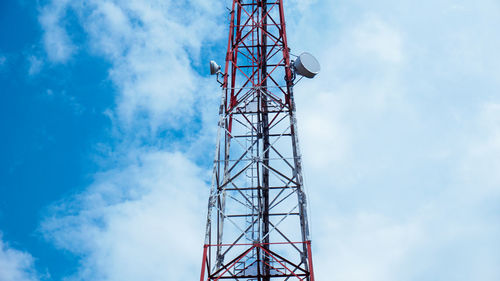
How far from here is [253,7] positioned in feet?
64.1

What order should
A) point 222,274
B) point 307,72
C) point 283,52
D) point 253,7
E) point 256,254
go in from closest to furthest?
point 222,274 → point 256,254 → point 307,72 → point 283,52 → point 253,7

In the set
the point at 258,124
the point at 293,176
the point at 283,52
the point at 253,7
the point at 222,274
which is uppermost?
the point at 253,7

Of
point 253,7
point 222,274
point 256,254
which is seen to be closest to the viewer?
point 222,274

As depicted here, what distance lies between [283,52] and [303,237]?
8237 mm

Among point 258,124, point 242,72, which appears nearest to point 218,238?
point 258,124

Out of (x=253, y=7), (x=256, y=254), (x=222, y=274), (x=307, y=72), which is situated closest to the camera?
(x=222, y=274)

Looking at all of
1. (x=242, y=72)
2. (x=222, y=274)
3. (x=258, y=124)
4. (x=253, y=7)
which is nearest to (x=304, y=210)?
(x=222, y=274)

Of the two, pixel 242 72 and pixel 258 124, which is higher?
pixel 242 72

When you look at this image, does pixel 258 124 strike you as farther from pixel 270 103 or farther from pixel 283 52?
pixel 283 52

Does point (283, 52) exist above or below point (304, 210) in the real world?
above

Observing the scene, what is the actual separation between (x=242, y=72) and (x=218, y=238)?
6992 mm

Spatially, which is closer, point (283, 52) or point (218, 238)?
point (218, 238)

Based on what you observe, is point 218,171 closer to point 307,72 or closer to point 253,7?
point 307,72

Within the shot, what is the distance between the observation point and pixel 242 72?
58.2 ft
